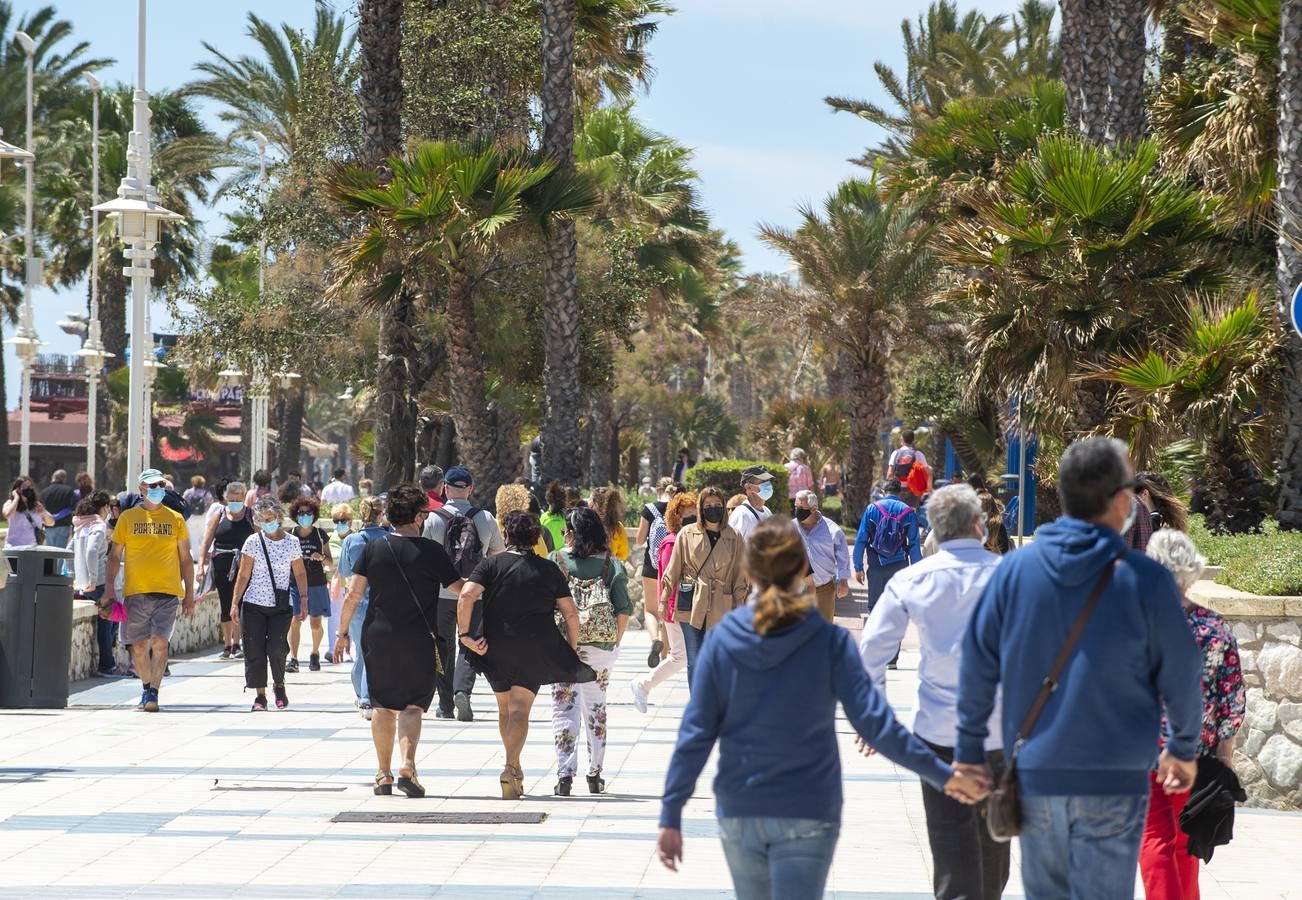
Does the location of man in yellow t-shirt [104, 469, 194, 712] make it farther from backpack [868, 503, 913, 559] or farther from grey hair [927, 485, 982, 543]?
grey hair [927, 485, 982, 543]

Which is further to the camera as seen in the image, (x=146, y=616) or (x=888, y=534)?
(x=888, y=534)

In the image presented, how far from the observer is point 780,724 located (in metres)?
4.49

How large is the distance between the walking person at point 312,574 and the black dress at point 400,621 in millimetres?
6372

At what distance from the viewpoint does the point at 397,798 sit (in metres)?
9.27

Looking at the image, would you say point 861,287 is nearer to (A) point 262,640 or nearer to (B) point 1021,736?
(A) point 262,640

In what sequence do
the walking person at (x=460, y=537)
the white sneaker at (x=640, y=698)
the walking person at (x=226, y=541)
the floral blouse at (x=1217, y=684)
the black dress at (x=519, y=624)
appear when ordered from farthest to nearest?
the walking person at (x=226, y=541) → the walking person at (x=460, y=537) → the white sneaker at (x=640, y=698) → the black dress at (x=519, y=624) → the floral blouse at (x=1217, y=684)

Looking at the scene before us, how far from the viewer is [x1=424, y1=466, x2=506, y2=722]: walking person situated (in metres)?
11.5

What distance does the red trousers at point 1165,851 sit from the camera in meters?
5.87

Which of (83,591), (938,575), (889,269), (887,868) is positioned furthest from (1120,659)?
(889,269)

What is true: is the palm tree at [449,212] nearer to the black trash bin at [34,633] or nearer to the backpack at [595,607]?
the black trash bin at [34,633]

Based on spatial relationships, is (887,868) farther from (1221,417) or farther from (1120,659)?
(1221,417)

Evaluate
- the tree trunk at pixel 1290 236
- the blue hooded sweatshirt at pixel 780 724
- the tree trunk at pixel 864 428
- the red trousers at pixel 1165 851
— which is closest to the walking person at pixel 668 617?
the tree trunk at pixel 1290 236

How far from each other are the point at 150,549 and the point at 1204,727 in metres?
9.07

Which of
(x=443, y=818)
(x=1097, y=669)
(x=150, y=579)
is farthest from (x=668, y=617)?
(x=1097, y=669)
